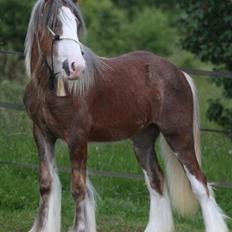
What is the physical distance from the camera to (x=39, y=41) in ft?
21.1

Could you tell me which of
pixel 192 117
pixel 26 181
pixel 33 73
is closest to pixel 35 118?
pixel 33 73

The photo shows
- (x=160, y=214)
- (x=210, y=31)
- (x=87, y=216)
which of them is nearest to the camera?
(x=87, y=216)

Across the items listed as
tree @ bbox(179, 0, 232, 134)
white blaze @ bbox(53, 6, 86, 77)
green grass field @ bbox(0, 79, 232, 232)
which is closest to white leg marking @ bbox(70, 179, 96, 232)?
green grass field @ bbox(0, 79, 232, 232)

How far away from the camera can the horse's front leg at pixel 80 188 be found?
21.2 ft

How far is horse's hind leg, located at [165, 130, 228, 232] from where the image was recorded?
7.16m

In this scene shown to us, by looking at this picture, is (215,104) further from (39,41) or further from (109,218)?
(39,41)

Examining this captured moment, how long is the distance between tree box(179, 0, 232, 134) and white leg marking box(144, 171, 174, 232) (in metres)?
3.01

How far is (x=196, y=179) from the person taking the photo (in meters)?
7.20

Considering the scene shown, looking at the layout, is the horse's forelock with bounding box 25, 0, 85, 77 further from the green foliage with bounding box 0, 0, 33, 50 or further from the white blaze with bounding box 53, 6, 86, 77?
the green foliage with bounding box 0, 0, 33, 50

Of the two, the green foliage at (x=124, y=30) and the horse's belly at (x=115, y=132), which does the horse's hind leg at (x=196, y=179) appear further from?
the green foliage at (x=124, y=30)

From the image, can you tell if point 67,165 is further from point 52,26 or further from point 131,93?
point 52,26

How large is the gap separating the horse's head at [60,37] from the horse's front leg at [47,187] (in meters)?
0.68

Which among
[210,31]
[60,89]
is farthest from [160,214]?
[210,31]

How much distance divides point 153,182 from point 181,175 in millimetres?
250
